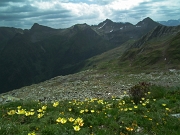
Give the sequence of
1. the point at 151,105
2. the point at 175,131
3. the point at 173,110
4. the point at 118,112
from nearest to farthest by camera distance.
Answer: the point at 175,131 → the point at 118,112 → the point at 173,110 → the point at 151,105

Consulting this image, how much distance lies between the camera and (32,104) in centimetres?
1248

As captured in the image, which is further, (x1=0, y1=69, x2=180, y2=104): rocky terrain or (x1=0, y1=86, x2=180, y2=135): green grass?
(x1=0, y1=69, x2=180, y2=104): rocky terrain

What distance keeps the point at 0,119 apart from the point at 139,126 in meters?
5.65

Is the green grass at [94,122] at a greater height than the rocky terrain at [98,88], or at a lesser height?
greater

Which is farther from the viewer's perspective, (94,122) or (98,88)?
(98,88)

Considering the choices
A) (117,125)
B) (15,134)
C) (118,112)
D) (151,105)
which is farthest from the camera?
(151,105)

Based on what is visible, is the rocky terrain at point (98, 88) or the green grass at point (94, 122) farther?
the rocky terrain at point (98, 88)

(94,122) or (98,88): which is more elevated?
(94,122)

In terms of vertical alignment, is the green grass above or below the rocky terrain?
above

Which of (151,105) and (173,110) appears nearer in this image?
(173,110)

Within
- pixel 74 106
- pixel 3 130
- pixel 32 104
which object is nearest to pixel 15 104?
pixel 32 104

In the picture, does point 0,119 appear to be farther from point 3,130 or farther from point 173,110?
point 173,110

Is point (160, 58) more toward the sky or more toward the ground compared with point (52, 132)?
more toward the ground

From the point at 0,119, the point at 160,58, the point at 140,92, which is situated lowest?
the point at 160,58
